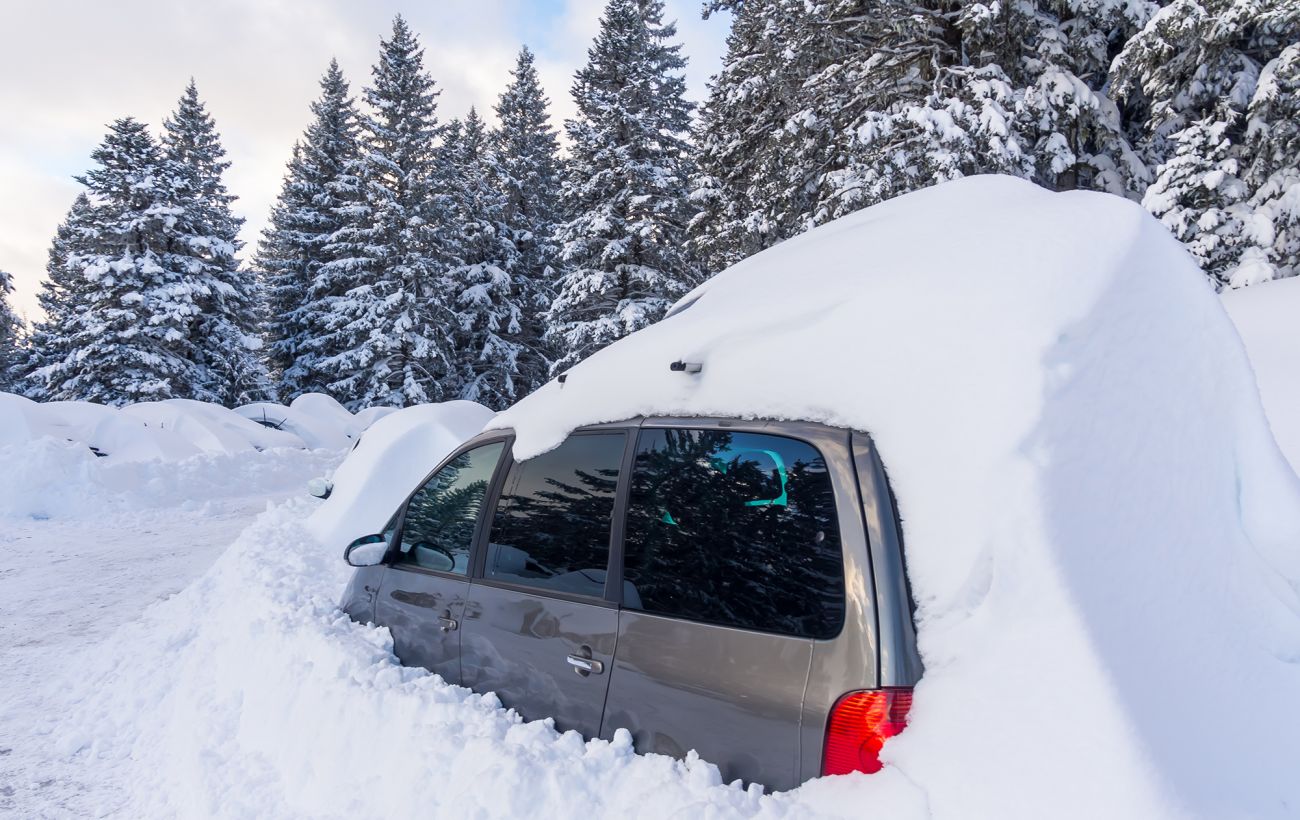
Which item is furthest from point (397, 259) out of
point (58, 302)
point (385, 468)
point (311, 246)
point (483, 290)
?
point (385, 468)

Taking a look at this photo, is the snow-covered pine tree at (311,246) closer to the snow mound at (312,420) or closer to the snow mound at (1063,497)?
the snow mound at (312,420)

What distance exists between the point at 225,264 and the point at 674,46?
64.1 feet

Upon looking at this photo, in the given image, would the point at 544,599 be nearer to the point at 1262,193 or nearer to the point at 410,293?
the point at 1262,193

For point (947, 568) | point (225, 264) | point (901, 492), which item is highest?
point (225, 264)

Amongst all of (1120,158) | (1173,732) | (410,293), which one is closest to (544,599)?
(1173,732)

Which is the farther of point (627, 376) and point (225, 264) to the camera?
point (225, 264)

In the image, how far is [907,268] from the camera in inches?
84.8

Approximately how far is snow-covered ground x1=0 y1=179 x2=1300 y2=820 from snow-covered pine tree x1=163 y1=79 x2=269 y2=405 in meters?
26.8

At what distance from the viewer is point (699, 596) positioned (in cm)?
211

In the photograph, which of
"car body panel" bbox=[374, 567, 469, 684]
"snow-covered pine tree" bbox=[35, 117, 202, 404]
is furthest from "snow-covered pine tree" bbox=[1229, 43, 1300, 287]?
"snow-covered pine tree" bbox=[35, 117, 202, 404]

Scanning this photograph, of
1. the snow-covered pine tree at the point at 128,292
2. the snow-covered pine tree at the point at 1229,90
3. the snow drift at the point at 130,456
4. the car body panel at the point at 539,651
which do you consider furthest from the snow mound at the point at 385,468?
the snow-covered pine tree at the point at 128,292

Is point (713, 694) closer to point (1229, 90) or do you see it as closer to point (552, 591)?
point (552, 591)

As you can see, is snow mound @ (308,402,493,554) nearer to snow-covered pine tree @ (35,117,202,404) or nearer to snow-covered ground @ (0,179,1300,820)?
snow-covered ground @ (0,179,1300,820)

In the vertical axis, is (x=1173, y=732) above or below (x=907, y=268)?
below
